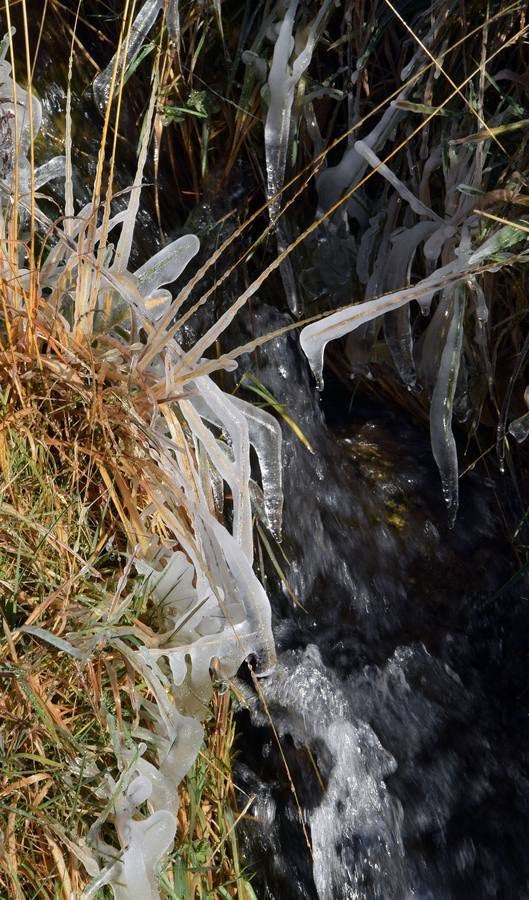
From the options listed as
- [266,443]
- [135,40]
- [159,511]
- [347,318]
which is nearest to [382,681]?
[266,443]

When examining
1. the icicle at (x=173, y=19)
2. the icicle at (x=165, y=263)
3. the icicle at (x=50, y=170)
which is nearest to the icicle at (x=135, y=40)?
the icicle at (x=173, y=19)

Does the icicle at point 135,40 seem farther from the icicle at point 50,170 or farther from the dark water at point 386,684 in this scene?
the dark water at point 386,684

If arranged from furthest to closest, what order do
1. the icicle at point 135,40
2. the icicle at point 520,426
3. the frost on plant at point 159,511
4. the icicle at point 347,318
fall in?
the icicle at point 520,426 → the icicle at point 135,40 → the icicle at point 347,318 → the frost on plant at point 159,511

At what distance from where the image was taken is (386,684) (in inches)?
85.4

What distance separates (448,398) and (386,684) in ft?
2.44

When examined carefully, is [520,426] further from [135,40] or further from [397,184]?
[135,40]

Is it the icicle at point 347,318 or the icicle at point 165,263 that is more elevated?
the icicle at point 165,263

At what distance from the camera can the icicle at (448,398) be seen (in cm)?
218

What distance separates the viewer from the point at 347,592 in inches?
89.1

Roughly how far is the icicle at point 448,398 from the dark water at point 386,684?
305 millimetres

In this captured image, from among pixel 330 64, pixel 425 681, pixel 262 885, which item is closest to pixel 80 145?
pixel 330 64

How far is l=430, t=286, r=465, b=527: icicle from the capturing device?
2.18m

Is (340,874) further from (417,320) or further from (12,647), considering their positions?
(417,320)

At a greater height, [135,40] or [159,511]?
[135,40]
